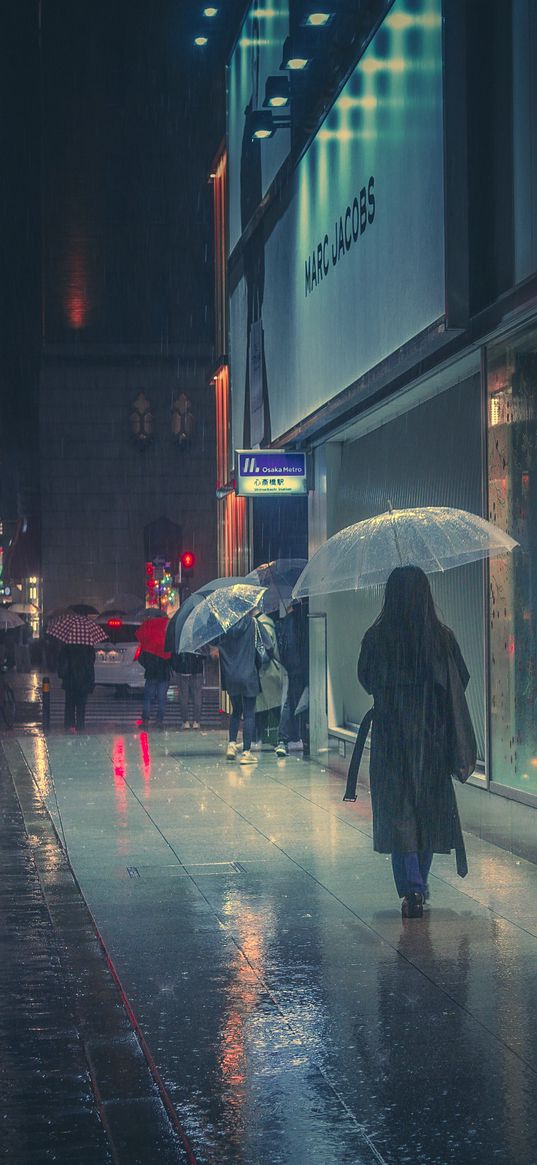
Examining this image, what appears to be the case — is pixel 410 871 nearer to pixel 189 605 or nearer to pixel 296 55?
pixel 296 55

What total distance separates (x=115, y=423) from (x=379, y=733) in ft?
147

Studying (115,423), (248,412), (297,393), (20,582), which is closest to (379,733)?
(297,393)

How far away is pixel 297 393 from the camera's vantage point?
661 inches

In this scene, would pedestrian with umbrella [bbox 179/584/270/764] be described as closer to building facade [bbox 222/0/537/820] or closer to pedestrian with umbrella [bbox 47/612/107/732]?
building facade [bbox 222/0/537/820]

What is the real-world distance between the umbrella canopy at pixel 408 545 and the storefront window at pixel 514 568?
69 centimetres

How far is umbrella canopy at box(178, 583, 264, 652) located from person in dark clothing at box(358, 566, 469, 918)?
24.5 ft

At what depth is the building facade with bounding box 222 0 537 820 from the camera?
9.77 m

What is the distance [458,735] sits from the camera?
8.00 metres

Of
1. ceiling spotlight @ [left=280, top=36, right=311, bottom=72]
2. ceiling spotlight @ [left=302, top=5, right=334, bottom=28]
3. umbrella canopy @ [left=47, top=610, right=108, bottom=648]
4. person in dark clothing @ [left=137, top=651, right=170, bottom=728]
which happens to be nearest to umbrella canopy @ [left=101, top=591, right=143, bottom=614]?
person in dark clothing @ [left=137, top=651, right=170, bottom=728]

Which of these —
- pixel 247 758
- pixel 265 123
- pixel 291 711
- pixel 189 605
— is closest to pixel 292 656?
pixel 291 711

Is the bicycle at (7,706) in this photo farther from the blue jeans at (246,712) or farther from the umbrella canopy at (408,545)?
the umbrella canopy at (408,545)

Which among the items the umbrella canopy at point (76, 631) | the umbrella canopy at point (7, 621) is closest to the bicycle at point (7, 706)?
the umbrella canopy at point (7, 621)

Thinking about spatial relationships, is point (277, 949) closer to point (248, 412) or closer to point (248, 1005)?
point (248, 1005)

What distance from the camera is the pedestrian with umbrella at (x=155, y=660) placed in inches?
838
